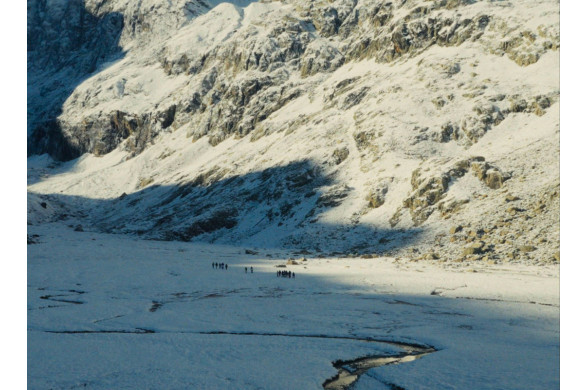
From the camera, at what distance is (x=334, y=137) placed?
3135 inches

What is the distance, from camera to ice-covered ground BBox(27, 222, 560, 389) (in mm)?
14250

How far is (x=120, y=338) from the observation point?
722 inches

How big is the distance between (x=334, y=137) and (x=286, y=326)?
60.8 m

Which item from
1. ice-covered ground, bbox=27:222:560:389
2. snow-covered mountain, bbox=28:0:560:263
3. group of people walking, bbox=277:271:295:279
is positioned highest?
snow-covered mountain, bbox=28:0:560:263

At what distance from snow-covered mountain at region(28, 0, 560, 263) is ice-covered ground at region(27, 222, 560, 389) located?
597 inches

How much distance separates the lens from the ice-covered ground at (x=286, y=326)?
14.2 metres

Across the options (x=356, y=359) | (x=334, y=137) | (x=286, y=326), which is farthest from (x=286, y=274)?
(x=334, y=137)

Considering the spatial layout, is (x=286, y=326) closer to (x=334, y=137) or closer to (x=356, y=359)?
(x=356, y=359)

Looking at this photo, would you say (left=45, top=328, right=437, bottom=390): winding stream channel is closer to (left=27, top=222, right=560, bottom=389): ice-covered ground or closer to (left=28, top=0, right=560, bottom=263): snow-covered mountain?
(left=27, top=222, right=560, bottom=389): ice-covered ground

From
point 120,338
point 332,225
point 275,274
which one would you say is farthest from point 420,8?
point 120,338

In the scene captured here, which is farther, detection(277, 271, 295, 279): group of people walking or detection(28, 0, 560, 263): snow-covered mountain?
detection(28, 0, 560, 263): snow-covered mountain

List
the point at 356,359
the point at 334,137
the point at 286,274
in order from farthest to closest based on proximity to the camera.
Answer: the point at 334,137, the point at 286,274, the point at 356,359

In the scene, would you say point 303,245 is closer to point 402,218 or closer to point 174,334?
point 402,218

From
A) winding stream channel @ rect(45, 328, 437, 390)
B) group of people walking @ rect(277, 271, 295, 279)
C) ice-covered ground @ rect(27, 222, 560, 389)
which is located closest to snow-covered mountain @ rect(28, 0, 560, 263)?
ice-covered ground @ rect(27, 222, 560, 389)
